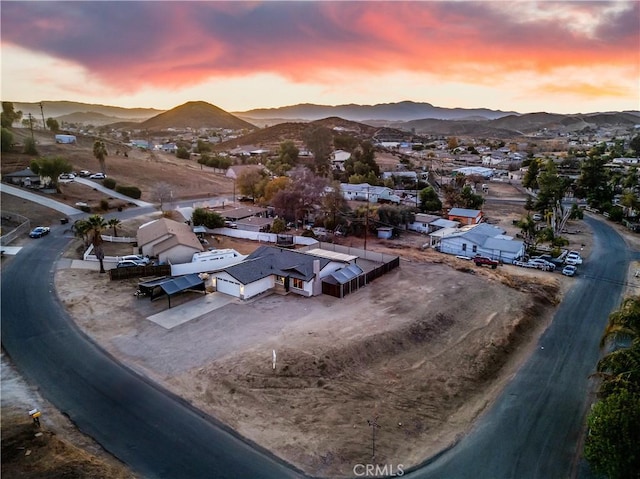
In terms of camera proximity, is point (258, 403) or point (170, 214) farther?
point (170, 214)

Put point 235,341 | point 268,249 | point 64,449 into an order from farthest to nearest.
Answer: point 268,249, point 235,341, point 64,449

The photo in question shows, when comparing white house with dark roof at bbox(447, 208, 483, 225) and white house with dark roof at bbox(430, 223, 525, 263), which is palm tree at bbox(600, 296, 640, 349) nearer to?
white house with dark roof at bbox(430, 223, 525, 263)

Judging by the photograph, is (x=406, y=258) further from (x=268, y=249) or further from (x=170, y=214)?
(x=170, y=214)

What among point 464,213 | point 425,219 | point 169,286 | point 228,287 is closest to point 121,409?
point 169,286

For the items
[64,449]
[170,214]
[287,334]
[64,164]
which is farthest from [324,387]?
[64,164]

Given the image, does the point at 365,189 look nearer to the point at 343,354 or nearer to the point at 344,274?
the point at 344,274

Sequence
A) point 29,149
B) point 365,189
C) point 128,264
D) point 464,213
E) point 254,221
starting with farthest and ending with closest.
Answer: point 29,149
point 365,189
point 464,213
point 254,221
point 128,264
